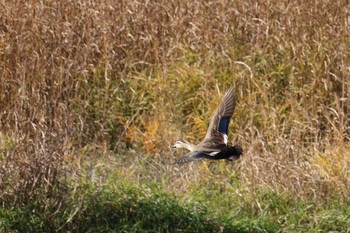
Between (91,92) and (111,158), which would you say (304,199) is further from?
(91,92)

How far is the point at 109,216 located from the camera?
693cm

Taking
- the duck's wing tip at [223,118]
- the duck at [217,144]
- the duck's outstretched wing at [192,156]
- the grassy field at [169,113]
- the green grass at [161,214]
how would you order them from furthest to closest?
the duck's wing tip at [223,118], the grassy field at [169,113], the green grass at [161,214], the duck at [217,144], the duck's outstretched wing at [192,156]

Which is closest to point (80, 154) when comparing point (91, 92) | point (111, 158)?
point (111, 158)

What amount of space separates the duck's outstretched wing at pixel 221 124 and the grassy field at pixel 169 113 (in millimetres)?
466

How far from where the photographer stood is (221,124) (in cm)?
720

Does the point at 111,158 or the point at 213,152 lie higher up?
the point at 213,152

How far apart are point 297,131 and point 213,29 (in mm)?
1747

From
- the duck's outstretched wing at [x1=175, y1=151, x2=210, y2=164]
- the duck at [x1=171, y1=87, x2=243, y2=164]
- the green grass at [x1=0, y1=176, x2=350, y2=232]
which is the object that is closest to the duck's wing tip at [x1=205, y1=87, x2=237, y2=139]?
the duck at [x1=171, y1=87, x2=243, y2=164]

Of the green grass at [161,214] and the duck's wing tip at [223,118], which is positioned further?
the duck's wing tip at [223,118]

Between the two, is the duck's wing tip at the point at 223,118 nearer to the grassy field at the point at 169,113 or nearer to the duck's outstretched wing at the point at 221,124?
the duck's outstretched wing at the point at 221,124

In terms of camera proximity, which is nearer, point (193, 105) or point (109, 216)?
point (109, 216)

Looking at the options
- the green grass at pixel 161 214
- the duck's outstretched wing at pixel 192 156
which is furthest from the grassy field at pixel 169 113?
the duck's outstretched wing at pixel 192 156

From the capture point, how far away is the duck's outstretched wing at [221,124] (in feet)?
22.9

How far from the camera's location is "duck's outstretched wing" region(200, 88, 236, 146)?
697 cm
